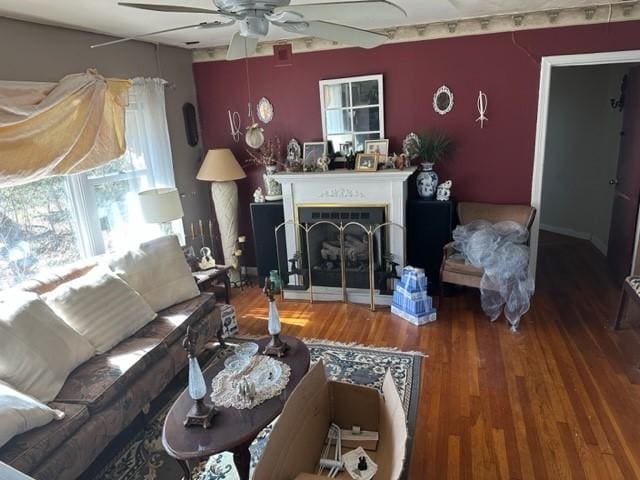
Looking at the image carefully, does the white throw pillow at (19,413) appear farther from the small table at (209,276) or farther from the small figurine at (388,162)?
the small figurine at (388,162)

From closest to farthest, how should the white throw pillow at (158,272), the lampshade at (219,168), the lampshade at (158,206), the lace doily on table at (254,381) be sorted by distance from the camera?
the lace doily on table at (254,381), the white throw pillow at (158,272), the lampshade at (158,206), the lampshade at (219,168)

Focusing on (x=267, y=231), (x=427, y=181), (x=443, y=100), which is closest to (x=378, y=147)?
(x=427, y=181)

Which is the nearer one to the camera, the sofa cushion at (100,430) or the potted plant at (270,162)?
the sofa cushion at (100,430)

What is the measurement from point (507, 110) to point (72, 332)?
369 centimetres

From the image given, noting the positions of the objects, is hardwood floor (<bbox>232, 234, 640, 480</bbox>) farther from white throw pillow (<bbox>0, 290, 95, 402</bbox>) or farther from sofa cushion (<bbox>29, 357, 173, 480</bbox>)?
white throw pillow (<bbox>0, 290, 95, 402</bbox>)

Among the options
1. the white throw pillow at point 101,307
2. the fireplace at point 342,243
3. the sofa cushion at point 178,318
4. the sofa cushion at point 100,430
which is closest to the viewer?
the sofa cushion at point 100,430

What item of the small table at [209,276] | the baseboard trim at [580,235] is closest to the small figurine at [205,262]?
the small table at [209,276]

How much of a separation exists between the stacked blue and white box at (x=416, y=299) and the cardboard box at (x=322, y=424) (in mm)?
1732

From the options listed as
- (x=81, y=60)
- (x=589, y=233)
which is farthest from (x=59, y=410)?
(x=589, y=233)

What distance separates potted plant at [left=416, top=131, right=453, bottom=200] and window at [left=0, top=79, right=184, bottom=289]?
7.62ft

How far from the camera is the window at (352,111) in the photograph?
403 centimetres

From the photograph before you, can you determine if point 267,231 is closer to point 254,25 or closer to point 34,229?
point 34,229

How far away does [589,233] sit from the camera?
5.51 meters

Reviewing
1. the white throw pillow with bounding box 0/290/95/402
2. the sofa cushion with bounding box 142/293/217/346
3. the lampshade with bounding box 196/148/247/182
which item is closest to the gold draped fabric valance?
the white throw pillow with bounding box 0/290/95/402
